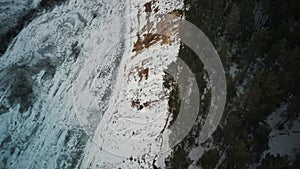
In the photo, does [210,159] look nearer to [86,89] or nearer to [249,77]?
[249,77]

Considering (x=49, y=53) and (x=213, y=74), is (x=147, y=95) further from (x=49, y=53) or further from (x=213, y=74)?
(x=49, y=53)

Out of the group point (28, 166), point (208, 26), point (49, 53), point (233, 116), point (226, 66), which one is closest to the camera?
point (233, 116)

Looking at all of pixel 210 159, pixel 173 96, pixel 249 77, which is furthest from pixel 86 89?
pixel 249 77

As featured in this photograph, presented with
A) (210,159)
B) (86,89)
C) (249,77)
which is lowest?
(210,159)

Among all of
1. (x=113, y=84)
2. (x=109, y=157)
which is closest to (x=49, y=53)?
(x=113, y=84)

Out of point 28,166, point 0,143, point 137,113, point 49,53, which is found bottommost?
point 28,166

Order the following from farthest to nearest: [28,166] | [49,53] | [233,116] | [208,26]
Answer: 1. [49,53]
2. [208,26]
3. [28,166]
4. [233,116]

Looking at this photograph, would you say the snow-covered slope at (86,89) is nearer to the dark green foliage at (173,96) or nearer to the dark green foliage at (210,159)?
the dark green foliage at (173,96)

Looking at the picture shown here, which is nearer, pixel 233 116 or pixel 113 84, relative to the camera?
pixel 233 116

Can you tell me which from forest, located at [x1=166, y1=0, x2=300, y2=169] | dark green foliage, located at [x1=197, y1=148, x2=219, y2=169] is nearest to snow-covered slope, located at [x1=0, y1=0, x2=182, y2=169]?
forest, located at [x1=166, y1=0, x2=300, y2=169]
